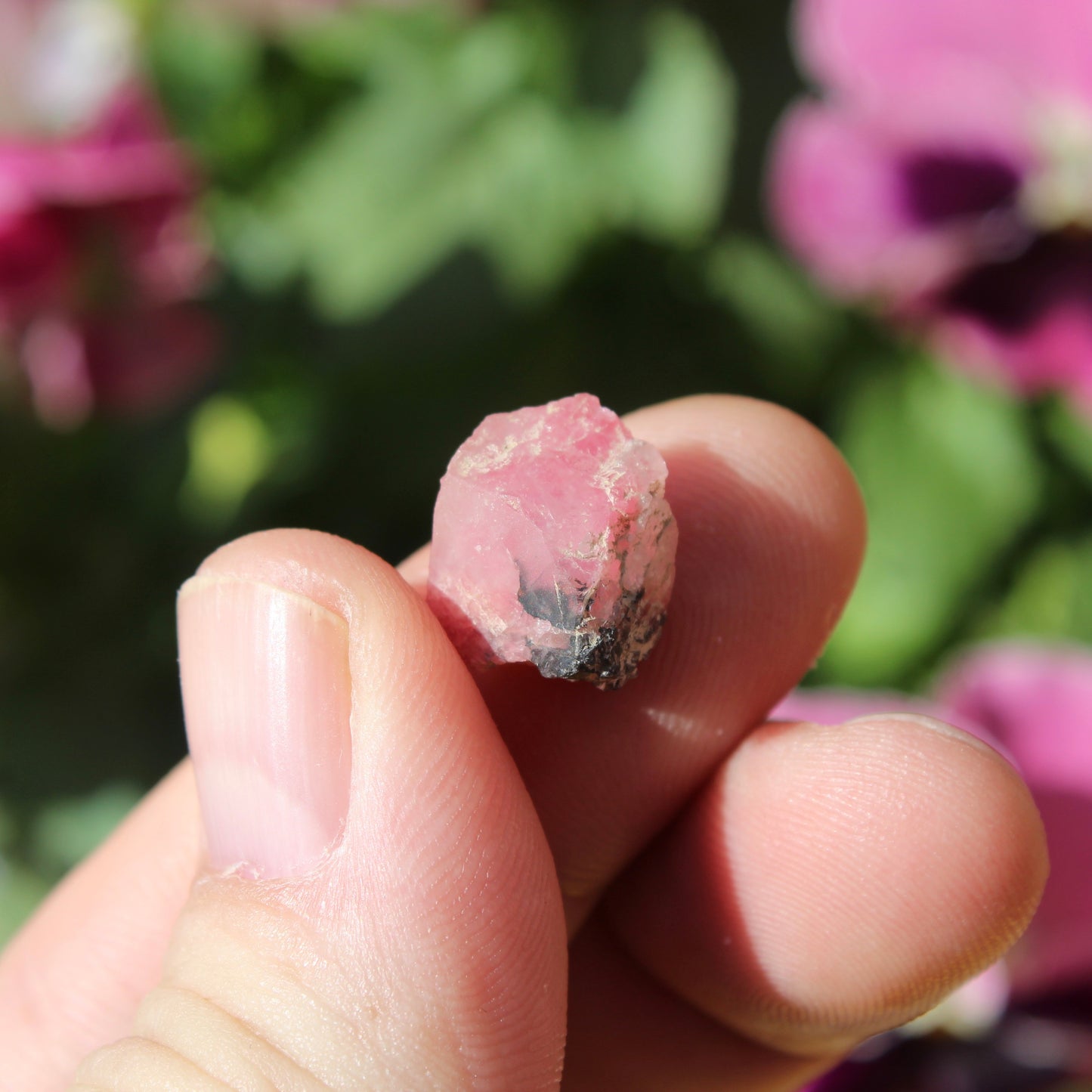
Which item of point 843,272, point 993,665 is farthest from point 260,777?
point 843,272

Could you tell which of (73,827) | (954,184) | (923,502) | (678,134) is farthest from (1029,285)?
(73,827)

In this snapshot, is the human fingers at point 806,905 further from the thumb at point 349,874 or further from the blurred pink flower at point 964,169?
the blurred pink flower at point 964,169

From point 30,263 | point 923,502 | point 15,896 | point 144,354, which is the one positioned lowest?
point 15,896

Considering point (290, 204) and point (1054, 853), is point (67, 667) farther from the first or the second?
point (1054, 853)

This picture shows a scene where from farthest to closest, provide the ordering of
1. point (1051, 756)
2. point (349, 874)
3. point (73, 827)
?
1. point (73, 827)
2. point (1051, 756)
3. point (349, 874)

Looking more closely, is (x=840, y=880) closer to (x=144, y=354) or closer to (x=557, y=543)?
(x=557, y=543)

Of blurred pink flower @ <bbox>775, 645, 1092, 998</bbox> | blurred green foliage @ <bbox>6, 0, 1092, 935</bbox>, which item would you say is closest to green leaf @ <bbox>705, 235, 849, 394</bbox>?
blurred green foliage @ <bbox>6, 0, 1092, 935</bbox>
